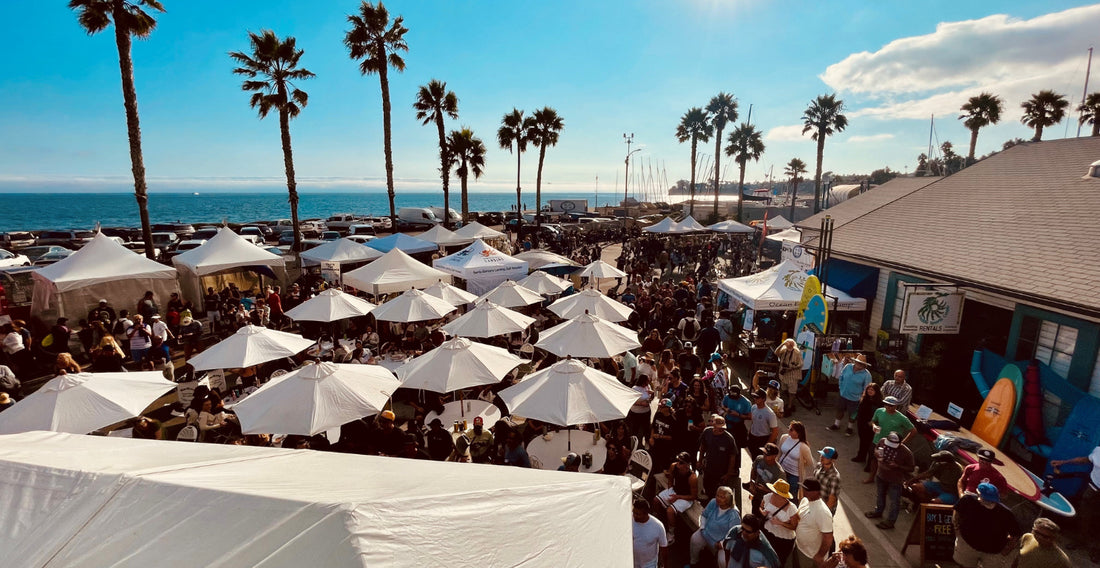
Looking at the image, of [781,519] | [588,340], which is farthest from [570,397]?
[781,519]

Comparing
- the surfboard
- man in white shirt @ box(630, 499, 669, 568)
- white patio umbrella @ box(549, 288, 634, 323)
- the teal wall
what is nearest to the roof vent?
the teal wall

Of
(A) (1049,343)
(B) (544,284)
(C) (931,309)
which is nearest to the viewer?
(A) (1049,343)

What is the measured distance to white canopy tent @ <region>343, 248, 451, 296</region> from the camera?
50.6ft

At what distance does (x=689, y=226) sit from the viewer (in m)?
31.0

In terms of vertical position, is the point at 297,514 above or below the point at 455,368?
above

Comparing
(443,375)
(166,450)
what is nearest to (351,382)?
(443,375)

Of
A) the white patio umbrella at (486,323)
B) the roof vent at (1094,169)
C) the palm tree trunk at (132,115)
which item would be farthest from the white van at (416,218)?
the roof vent at (1094,169)

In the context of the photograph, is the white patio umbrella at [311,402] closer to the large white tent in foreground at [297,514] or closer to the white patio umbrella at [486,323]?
the large white tent in foreground at [297,514]

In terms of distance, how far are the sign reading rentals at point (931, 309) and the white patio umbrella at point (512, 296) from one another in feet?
29.7

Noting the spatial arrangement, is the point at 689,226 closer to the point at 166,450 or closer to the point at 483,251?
the point at 483,251

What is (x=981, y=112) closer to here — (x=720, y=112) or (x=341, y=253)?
(x=720, y=112)

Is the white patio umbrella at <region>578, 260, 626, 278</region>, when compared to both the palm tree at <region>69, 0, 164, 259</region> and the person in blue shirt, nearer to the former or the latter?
the person in blue shirt

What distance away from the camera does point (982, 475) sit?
20.2ft

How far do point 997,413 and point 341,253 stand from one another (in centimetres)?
2019
